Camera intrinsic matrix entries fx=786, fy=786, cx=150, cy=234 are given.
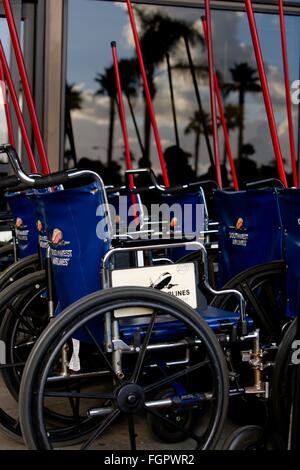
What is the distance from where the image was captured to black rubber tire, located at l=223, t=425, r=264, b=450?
200cm

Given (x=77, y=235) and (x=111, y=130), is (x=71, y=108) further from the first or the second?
(x=77, y=235)

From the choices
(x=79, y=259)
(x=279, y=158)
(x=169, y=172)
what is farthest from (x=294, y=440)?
(x=169, y=172)

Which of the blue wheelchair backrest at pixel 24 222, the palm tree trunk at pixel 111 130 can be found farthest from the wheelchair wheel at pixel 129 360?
the palm tree trunk at pixel 111 130

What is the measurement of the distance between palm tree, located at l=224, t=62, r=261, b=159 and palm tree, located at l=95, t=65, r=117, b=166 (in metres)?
0.87

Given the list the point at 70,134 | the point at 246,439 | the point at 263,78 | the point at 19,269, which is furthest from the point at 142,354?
the point at 70,134

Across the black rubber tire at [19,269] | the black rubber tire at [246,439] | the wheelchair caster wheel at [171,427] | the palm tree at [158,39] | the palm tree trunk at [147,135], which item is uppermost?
the palm tree at [158,39]

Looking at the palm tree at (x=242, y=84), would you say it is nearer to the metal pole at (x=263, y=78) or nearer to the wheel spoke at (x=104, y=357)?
the metal pole at (x=263, y=78)

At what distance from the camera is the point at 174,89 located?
5.58 m

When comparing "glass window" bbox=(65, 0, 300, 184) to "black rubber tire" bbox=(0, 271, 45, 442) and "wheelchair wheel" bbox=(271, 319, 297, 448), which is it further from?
"wheelchair wheel" bbox=(271, 319, 297, 448)

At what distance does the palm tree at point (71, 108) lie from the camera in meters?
5.04

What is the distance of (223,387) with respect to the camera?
6.93ft

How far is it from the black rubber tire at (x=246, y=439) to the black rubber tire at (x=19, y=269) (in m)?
1.07

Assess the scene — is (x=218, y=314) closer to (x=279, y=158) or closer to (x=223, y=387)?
(x=223, y=387)
